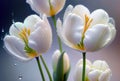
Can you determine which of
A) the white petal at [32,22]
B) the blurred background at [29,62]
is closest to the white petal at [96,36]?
the white petal at [32,22]

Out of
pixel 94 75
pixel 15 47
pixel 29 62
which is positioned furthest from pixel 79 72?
pixel 29 62

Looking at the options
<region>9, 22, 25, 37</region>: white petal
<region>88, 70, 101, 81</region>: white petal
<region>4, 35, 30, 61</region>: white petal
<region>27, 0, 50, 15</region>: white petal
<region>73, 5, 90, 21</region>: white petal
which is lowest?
<region>88, 70, 101, 81</region>: white petal

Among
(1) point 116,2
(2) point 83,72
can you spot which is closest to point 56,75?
(2) point 83,72

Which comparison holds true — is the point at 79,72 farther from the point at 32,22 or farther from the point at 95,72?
the point at 32,22

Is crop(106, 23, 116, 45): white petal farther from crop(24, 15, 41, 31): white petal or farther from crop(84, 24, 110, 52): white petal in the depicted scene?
crop(24, 15, 41, 31): white petal

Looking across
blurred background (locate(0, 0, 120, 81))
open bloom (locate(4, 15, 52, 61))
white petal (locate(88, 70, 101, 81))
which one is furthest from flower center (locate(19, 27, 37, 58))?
blurred background (locate(0, 0, 120, 81))

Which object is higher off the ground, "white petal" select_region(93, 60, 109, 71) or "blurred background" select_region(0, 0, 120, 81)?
"blurred background" select_region(0, 0, 120, 81)

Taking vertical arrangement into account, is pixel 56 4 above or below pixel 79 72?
above
